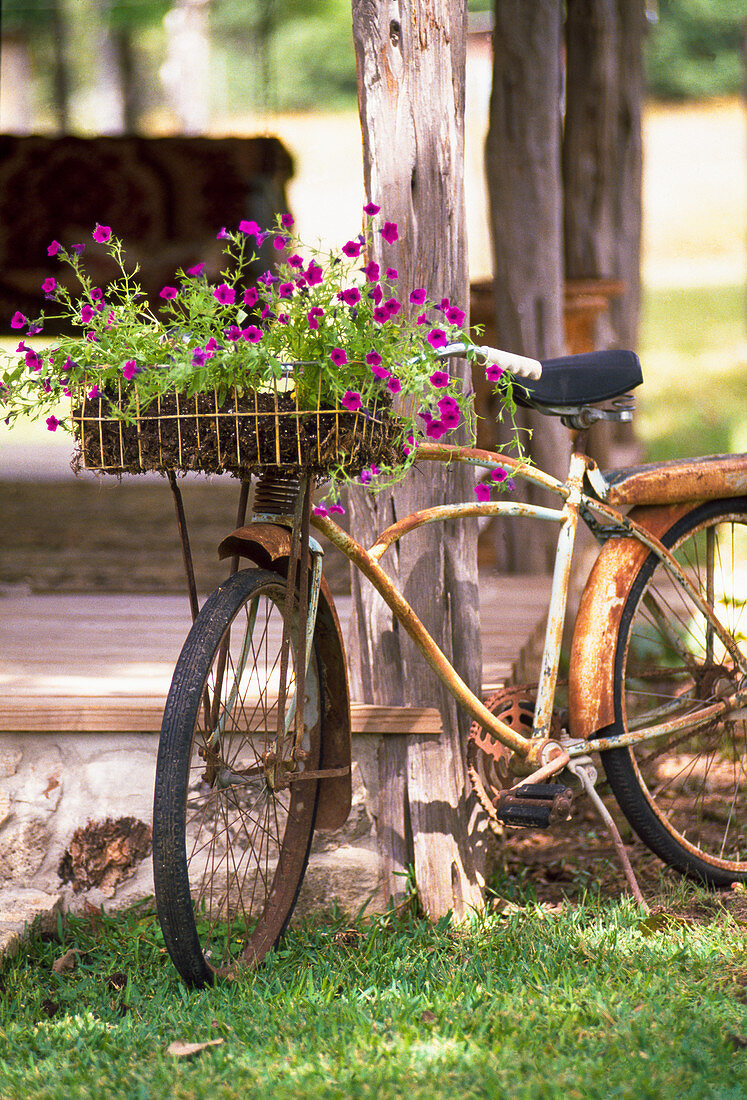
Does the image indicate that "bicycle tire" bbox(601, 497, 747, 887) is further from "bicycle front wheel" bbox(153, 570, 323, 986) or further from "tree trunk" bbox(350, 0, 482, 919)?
"bicycle front wheel" bbox(153, 570, 323, 986)

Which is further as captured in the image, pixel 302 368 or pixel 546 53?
pixel 546 53

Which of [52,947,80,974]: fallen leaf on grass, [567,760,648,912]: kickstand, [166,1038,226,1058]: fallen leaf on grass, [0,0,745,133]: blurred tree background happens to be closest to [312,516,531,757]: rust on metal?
[567,760,648,912]: kickstand

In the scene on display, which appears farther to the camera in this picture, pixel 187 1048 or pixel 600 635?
pixel 600 635

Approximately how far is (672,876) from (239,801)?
1101 mm

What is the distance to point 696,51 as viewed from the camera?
66.7 ft

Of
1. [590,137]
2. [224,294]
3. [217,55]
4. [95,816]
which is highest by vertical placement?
[217,55]

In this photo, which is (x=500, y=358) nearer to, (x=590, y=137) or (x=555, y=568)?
(x=555, y=568)

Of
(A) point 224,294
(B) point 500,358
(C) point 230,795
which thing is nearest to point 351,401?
(A) point 224,294

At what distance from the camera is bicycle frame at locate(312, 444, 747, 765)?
7.97 feet

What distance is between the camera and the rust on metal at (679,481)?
2.73m

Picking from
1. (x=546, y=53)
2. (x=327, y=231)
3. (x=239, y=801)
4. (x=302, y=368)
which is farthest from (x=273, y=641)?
(x=327, y=231)

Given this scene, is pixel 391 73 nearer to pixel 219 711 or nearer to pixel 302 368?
pixel 302 368

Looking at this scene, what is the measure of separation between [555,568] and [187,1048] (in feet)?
4.10

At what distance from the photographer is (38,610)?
13.1 ft
